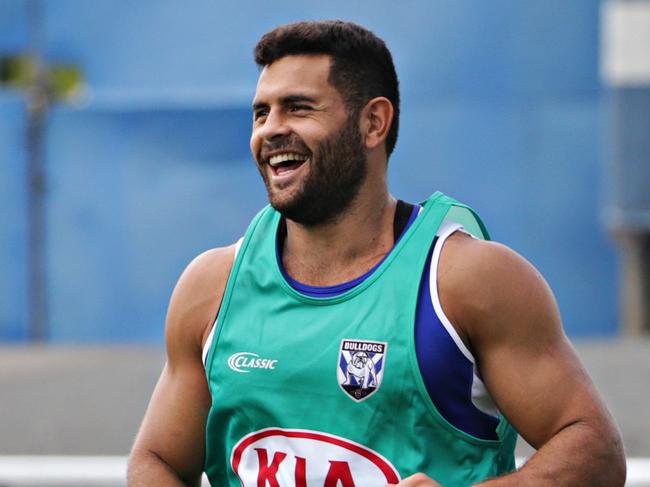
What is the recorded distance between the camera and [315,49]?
3051 millimetres

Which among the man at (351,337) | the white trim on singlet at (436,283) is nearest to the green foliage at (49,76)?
the man at (351,337)

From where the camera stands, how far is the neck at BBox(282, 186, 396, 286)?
3.08 m

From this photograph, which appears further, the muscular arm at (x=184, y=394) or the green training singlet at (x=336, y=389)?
the muscular arm at (x=184, y=394)

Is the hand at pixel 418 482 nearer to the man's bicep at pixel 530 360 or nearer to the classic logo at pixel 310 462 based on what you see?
the classic logo at pixel 310 462

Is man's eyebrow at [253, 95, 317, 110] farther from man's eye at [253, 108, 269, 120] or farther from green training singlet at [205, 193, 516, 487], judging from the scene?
green training singlet at [205, 193, 516, 487]

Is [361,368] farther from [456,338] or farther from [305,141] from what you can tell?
[305,141]

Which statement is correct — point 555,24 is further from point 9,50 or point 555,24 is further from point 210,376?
point 210,376

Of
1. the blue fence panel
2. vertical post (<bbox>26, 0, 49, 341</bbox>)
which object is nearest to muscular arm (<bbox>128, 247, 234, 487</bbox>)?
the blue fence panel

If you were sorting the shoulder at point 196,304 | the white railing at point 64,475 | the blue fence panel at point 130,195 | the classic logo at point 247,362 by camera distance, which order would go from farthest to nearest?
the blue fence panel at point 130,195
the white railing at point 64,475
the shoulder at point 196,304
the classic logo at point 247,362

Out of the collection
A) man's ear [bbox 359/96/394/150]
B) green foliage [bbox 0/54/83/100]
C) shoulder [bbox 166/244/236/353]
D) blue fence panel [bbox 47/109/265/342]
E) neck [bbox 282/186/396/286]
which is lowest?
blue fence panel [bbox 47/109/265/342]

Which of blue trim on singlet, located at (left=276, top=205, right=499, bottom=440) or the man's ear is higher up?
the man's ear

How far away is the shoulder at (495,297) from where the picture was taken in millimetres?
2830

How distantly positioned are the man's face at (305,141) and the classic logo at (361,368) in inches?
13.8

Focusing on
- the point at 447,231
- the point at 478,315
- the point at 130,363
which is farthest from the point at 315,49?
the point at 130,363
